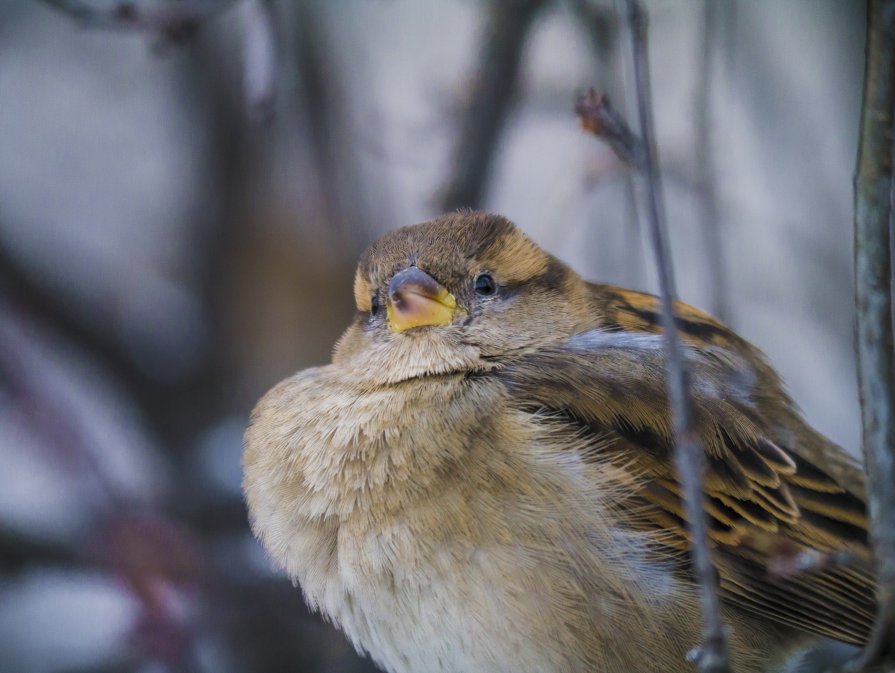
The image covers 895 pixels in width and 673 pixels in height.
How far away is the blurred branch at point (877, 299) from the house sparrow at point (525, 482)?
0.98 metres

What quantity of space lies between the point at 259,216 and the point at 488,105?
1340 mm

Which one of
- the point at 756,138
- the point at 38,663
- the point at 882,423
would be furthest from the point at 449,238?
the point at 756,138

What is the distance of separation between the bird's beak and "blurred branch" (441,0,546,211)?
1.27m

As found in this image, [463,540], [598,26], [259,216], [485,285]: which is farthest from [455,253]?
[259,216]

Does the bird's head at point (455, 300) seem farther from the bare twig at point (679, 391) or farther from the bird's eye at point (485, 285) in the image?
the bare twig at point (679, 391)

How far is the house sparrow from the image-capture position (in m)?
2.50

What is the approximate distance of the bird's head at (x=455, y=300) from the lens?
116 inches

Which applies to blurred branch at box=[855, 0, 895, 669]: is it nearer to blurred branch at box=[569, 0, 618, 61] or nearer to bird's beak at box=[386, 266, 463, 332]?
bird's beak at box=[386, 266, 463, 332]

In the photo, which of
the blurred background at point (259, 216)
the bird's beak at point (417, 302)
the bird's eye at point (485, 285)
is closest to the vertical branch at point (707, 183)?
the blurred background at point (259, 216)

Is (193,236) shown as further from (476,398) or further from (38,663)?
Result: (476,398)

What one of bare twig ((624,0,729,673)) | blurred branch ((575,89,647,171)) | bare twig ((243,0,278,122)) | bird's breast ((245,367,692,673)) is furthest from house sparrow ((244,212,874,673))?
blurred branch ((575,89,647,171))

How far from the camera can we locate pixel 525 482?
255 centimetres

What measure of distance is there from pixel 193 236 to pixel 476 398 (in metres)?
2.65

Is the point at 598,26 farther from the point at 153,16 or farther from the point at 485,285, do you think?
the point at 153,16
